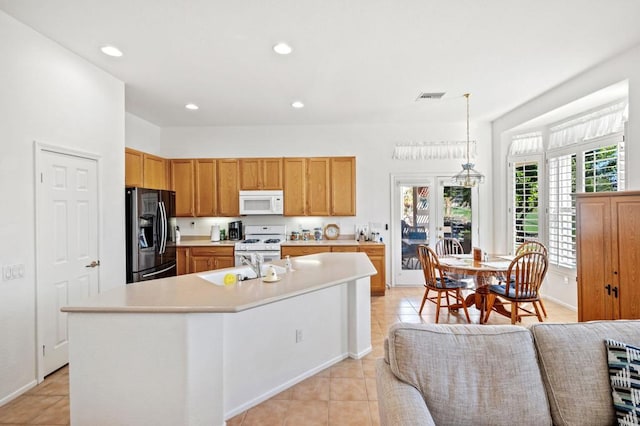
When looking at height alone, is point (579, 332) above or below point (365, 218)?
below

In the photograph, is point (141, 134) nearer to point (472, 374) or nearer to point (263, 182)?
point (263, 182)

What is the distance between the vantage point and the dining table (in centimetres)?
332

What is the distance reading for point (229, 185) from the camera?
5270 mm

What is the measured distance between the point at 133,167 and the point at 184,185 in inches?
41.5

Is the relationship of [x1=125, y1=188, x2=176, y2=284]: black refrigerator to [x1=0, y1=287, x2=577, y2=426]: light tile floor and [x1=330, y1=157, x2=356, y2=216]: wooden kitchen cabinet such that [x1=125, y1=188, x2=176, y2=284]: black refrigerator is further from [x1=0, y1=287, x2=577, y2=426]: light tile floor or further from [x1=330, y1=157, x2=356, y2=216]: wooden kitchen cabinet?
[x1=330, y1=157, x2=356, y2=216]: wooden kitchen cabinet

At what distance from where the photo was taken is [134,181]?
429 centimetres

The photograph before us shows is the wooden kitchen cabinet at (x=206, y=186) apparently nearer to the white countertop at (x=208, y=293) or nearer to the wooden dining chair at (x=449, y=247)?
the white countertop at (x=208, y=293)

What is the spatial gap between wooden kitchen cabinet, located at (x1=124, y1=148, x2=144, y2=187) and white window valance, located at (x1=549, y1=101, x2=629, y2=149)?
5.84 meters

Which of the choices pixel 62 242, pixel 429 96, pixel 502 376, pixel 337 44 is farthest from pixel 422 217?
pixel 62 242

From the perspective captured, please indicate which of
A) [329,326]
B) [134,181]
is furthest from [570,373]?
[134,181]

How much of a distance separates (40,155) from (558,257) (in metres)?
6.14

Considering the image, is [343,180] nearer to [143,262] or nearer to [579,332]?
[143,262]

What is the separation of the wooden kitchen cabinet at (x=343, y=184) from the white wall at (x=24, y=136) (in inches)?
134

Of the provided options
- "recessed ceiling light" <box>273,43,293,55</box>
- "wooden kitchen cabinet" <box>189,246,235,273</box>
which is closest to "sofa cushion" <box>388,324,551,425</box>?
"recessed ceiling light" <box>273,43,293,55</box>
